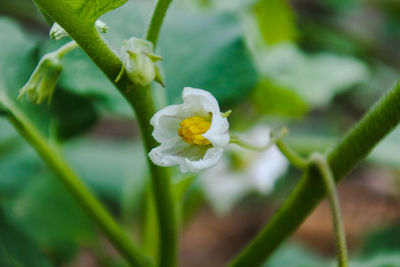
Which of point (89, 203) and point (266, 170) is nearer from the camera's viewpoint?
point (89, 203)

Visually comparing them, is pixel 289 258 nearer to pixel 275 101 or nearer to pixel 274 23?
pixel 275 101

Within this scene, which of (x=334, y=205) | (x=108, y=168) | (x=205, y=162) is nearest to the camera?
(x=205, y=162)

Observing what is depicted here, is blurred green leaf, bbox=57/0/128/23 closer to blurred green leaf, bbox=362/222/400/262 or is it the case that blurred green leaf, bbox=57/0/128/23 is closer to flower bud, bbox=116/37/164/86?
flower bud, bbox=116/37/164/86

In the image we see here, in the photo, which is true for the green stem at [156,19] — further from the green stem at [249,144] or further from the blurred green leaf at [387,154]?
the blurred green leaf at [387,154]

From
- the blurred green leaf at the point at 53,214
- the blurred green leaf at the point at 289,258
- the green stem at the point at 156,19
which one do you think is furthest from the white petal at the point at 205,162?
the blurred green leaf at the point at 53,214

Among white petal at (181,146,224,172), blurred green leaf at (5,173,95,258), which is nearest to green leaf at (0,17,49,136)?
white petal at (181,146,224,172)

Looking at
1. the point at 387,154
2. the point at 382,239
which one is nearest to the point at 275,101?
the point at 387,154
